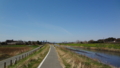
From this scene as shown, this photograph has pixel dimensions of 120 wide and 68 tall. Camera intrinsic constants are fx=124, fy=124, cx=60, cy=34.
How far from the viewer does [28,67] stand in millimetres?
11492

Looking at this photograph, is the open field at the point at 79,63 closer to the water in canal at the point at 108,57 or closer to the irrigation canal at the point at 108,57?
the irrigation canal at the point at 108,57

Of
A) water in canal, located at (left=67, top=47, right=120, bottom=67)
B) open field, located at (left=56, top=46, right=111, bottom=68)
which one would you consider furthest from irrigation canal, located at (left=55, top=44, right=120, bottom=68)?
open field, located at (left=56, top=46, right=111, bottom=68)

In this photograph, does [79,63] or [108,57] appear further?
[108,57]

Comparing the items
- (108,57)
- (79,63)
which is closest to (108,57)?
(108,57)

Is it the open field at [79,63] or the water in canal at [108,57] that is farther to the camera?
the water in canal at [108,57]

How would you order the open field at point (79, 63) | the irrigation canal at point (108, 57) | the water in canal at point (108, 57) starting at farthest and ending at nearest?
the water in canal at point (108, 57), the irrigation canal at point (108, 57), the open field at point (79, 63)

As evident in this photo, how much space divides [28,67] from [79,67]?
4.67 meters

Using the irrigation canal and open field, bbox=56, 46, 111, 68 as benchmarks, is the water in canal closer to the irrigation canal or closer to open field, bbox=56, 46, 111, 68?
the irrigation canal

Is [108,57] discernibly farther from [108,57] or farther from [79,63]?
[79,63]

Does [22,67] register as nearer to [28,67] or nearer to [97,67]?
[28,67]

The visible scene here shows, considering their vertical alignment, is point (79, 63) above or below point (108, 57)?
above

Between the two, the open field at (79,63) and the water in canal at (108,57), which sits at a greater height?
the open field at (79,63)

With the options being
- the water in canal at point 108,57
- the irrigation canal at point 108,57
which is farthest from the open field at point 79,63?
the water in canal at point 108,57

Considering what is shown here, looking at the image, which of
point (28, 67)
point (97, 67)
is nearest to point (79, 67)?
point (97, 67)
